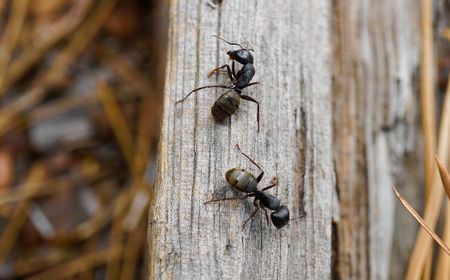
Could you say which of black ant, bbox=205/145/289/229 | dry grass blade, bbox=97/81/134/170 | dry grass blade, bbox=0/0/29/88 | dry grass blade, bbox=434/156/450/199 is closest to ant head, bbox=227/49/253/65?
black ant, bbox=205/145/289/229

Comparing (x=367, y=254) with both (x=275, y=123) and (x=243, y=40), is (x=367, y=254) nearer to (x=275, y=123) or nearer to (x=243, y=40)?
(x=275, y=123)

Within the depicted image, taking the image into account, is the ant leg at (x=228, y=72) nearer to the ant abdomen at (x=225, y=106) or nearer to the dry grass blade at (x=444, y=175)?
the ant abdomen at (x=225, y=106)

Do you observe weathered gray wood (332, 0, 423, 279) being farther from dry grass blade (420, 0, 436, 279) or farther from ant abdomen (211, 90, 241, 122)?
ant abdomen (211, 90, 241, 122)

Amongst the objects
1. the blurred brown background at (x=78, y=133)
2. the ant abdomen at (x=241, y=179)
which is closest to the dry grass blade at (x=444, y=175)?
the ant abdomen at (x=241, y=179)

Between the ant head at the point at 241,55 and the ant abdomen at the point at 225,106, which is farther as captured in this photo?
the ant head at the point at 241,55

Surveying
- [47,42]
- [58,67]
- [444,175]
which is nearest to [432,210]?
[444,175]

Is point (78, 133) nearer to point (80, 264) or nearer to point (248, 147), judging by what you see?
point (80, 264)

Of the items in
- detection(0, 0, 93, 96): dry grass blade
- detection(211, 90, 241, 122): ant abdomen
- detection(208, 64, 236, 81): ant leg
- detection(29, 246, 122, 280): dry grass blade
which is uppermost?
detection(208, 64, 236, 81): ant leg
